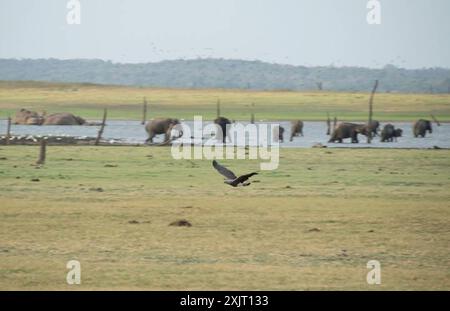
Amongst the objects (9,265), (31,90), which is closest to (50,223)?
(9,265)

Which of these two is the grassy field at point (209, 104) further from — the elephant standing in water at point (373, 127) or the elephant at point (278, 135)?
the elephant at point (278, 135)

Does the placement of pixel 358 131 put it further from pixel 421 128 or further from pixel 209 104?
pixel 209 104

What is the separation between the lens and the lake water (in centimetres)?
4522

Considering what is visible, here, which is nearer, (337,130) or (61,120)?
(337,130)

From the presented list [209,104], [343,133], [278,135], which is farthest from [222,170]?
[209,104]

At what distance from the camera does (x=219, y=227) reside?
61.1 feet

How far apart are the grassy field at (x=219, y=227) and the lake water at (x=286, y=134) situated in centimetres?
1378

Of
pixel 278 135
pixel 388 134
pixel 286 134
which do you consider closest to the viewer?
pixel 278 135

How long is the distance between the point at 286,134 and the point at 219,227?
121 feet

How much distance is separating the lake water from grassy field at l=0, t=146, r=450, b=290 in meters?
13.8

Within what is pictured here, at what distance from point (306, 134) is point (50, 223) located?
3761cm

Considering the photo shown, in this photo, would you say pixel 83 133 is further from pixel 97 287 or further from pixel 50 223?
pixel 97 287

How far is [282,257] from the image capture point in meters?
15.7

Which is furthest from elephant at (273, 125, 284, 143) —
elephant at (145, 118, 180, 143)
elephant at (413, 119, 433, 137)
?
elephant at (413, 119, 433, 137)
